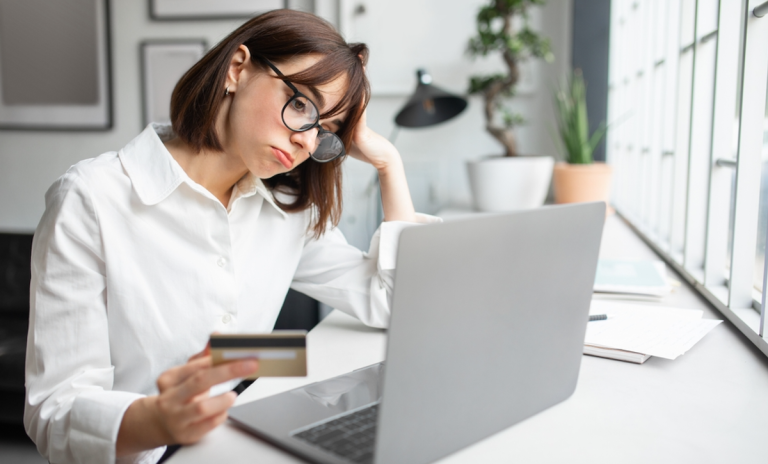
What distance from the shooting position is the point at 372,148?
1.16m

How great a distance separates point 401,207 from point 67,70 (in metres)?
2.68

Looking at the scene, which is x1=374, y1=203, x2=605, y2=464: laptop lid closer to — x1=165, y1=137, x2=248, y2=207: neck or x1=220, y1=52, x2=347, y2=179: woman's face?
x1=220, y1=52, x2=347, y2=179: woman's face

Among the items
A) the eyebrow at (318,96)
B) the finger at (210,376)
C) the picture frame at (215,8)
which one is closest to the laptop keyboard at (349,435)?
the finger at (210,376)

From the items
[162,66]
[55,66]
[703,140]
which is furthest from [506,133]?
[55,66]

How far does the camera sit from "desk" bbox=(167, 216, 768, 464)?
1.87ft

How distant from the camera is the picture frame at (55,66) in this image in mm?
3025

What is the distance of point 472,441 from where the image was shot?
0.58 m

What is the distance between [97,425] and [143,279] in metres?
0.27

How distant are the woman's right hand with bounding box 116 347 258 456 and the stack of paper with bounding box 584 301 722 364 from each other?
0.53 m

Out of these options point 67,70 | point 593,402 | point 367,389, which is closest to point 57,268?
point 367,389

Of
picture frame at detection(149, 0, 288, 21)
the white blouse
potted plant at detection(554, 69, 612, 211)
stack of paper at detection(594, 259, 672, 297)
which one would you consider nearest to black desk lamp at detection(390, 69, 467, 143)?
potted plant at detection(554, 69, 612, 211)

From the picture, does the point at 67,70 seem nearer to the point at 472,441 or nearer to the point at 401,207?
the point at 401,207

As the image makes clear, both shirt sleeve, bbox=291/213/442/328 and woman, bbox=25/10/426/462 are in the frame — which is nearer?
woman, bbox=25/10/426/462

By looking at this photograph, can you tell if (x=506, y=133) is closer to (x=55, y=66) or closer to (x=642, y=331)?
(x=642, y=331)
